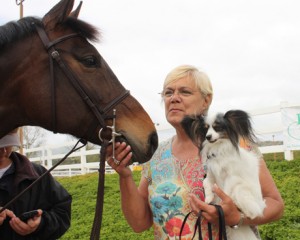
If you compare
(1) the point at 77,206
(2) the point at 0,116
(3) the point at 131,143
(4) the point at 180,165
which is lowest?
(1) the point at 77,206

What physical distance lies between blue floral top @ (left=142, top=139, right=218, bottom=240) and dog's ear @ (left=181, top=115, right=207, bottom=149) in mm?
149

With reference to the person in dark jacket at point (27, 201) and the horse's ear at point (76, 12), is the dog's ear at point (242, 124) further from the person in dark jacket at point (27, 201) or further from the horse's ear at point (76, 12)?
the person in dark jacket at point (27, 201)

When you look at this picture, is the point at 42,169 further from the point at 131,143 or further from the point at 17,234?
the point at 131,143

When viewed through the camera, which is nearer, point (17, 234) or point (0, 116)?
point (0, 116)

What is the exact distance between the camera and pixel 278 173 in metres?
6.85

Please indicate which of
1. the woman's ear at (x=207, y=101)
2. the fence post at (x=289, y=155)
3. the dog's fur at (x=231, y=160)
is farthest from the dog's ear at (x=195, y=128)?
the fence post at (x=289, y=155)

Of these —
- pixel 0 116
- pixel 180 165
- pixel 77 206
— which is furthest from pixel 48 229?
pixel 77 206

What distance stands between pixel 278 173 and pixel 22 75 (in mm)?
5752

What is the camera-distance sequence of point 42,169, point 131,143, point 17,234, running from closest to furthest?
point 131,143 < point 17,234 < point 42,169

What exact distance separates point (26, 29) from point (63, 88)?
49 cm

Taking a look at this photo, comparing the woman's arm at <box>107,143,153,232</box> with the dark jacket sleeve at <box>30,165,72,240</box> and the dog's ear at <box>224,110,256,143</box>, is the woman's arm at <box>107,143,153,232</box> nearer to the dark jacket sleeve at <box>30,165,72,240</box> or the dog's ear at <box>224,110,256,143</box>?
the dark jacket sleeve at <box>30,165,72,240</box>

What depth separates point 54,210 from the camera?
9.74ft

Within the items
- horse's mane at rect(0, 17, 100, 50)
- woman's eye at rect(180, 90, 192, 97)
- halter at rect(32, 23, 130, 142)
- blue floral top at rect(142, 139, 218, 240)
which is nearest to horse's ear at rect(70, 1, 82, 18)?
horse's mane at rect(0, 17, 100, 50)

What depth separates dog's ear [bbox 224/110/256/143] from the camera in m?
2.49
